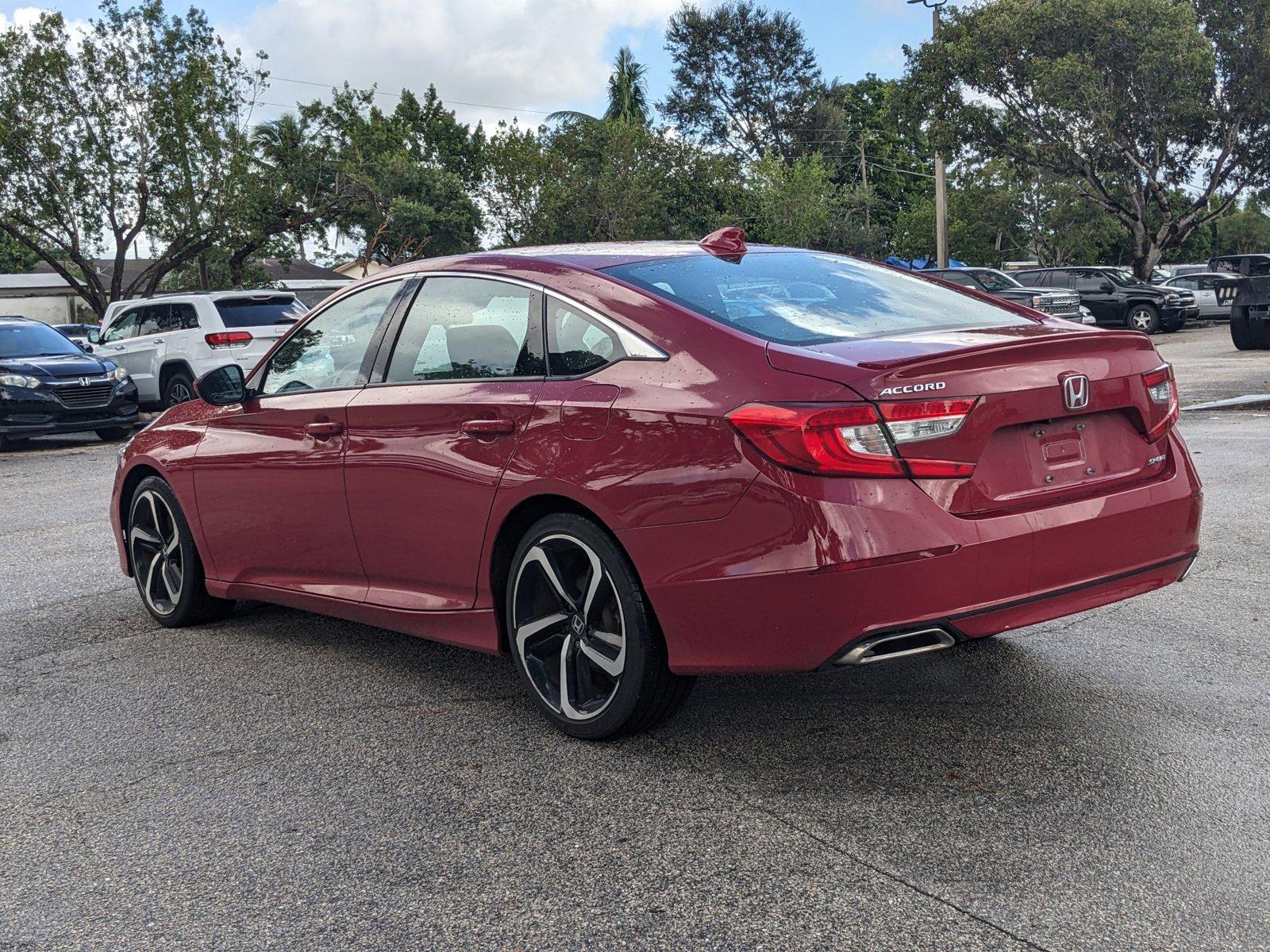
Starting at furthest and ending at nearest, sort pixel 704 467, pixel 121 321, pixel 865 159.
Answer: pixel 865 159 → pixel 121 321 → pixel 704 467

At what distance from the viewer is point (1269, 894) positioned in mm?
2955

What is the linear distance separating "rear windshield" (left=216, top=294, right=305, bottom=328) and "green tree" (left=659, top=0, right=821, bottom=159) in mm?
52033

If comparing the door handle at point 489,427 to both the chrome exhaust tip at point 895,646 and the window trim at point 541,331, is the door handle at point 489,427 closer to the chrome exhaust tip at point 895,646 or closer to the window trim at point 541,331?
the window trim at point 541,331

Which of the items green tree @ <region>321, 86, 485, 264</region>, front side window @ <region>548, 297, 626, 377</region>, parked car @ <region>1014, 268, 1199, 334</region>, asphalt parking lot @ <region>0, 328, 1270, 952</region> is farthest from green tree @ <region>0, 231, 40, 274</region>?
front side window @ <region>548, 297, 626, 377</region>

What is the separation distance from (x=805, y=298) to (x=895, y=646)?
4.14 ft

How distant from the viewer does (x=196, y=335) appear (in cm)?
1781

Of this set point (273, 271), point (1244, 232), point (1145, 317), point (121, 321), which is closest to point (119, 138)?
point (121, 321)

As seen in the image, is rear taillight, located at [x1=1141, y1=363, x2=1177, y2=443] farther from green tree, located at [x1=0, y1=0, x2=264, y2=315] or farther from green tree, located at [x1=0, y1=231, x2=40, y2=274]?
green tree, located at [x1=0, y1=231, x2=40, y2=274]

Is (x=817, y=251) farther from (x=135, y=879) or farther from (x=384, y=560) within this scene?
(x=135, y=879)

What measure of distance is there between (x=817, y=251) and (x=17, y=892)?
133 inches

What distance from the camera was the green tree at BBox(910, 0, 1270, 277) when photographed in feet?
119

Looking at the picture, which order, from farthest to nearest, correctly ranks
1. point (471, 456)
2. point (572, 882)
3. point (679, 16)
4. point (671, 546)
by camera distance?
1. point (679, 16)
2. point (471, 456)
3. point (671, 546)
4. point (572, 882)

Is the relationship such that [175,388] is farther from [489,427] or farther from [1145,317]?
[1145,317]

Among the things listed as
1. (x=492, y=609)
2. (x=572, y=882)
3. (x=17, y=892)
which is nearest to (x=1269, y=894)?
(x=572, y=882)
